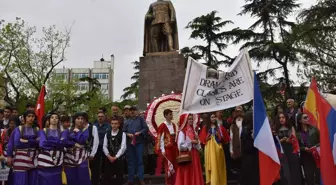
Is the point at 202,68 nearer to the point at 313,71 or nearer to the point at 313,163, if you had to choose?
the point at 313,163

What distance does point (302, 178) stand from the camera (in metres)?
7.68

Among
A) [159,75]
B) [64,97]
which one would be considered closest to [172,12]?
[159,75]

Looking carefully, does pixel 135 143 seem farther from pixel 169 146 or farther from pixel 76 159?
pixel 76 159

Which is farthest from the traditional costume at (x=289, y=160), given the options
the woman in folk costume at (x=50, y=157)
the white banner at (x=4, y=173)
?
the white banner at (x=4, y=173)

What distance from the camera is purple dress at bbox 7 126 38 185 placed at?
600 cm

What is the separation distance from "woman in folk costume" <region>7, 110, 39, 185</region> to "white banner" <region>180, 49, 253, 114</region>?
2.50 m

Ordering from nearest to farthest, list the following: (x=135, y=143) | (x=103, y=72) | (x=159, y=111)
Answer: (x=135, y=143) < (x=159, y=111) < (x=103, y=72)

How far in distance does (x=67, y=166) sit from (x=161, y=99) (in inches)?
150

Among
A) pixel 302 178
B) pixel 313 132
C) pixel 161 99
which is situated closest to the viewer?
pixel 313 132

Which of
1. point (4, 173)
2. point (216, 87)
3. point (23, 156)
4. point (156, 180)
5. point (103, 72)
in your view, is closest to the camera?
point (23, 156)

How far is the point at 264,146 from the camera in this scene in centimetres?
504

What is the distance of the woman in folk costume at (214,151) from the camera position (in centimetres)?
733

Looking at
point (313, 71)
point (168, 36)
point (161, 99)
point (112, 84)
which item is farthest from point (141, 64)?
point (112, 84)

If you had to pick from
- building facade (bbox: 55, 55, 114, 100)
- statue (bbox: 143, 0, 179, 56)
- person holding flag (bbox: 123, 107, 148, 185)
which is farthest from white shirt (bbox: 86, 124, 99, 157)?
building facade (bbox: 55, 55, 114, 100)
